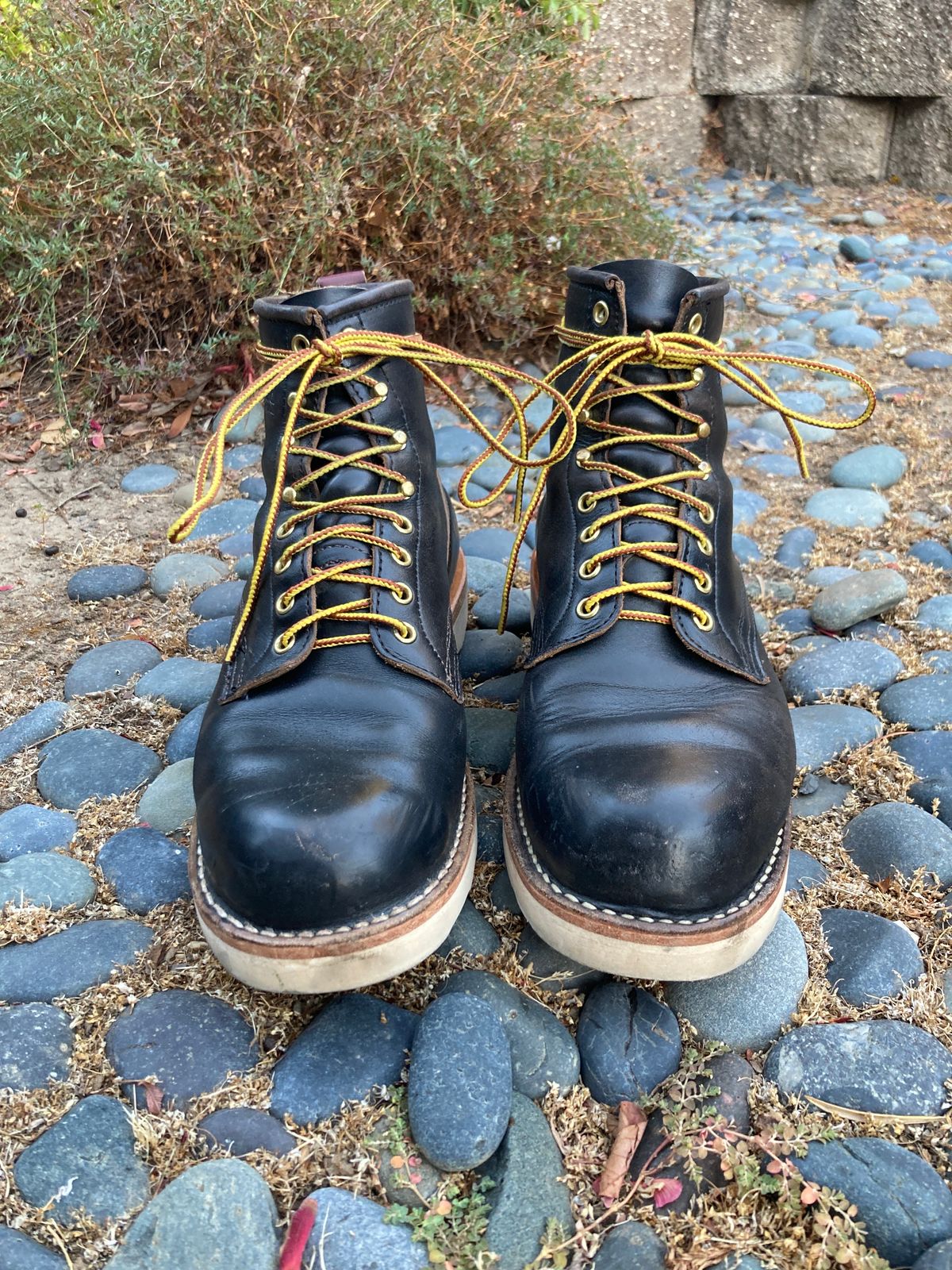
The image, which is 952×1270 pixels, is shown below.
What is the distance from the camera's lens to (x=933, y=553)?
2.61 meters

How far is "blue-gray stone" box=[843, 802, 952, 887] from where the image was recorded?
1626 millimetres

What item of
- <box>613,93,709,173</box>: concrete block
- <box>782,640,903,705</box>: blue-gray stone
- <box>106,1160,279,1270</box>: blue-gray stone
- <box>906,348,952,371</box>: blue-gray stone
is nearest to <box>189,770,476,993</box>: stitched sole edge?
<box>106,1160,279,1270</box>: blue-gray stone

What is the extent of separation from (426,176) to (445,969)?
2.81 meters

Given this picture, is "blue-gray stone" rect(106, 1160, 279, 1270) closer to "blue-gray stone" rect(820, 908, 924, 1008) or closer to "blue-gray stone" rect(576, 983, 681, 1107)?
"blue-gray stone" rect(576, 983, 681, 1107)

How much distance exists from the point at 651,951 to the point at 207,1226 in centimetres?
62

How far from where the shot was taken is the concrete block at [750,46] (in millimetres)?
6566

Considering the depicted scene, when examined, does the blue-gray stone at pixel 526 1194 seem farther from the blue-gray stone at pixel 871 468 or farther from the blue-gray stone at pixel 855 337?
the blue-gray stone at pixel 855 337

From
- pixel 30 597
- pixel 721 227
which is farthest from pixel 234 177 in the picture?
pixel 721 227

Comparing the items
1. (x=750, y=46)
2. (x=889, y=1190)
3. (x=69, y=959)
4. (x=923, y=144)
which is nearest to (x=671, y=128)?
(x=750, y=46)

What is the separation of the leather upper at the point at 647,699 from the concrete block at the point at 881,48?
5689 mm

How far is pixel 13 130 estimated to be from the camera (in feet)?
10.4

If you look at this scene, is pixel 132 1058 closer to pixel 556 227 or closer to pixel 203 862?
pixel 203 862

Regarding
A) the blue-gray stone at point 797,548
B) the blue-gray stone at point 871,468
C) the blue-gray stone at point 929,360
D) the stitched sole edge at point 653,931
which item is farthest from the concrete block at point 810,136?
the stitched sole edge at point 653,931

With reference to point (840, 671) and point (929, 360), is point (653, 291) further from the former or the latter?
point (929, 360)
